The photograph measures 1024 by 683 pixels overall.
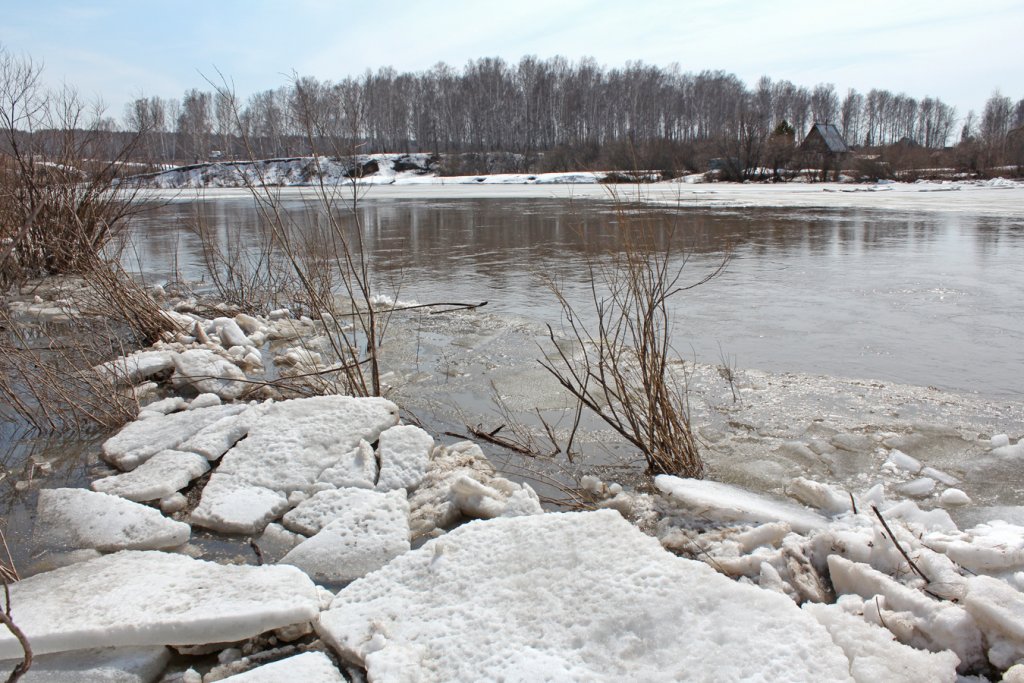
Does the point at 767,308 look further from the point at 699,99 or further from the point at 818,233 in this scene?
the point at 699,99

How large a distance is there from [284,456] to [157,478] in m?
0.60

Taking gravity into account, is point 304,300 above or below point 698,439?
above

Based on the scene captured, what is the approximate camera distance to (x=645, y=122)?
7175 centimetres

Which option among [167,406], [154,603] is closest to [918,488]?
[154,603]

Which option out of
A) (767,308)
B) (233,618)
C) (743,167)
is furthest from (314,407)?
(743,167)

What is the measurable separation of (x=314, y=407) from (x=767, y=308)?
5143 millimetres

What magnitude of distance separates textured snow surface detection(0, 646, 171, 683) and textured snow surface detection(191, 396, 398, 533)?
0.89 meters

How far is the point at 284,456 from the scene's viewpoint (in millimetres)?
3594

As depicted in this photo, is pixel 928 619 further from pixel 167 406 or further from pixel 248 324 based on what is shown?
pixel 248 324

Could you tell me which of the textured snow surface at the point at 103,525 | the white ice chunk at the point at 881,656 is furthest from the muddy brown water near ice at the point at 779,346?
the white ice chunk at the point at 881,656

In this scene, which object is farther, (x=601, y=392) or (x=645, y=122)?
(x=645, y=122)

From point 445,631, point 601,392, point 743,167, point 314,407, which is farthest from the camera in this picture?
point 743,167

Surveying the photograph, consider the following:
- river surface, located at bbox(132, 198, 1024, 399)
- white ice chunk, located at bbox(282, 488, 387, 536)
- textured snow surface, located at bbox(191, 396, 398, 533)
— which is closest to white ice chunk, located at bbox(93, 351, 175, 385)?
river surface, located at bbox(132, 198, 1024, 399)

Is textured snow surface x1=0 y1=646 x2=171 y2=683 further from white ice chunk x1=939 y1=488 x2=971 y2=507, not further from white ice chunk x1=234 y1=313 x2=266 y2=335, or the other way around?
white ice chunk x1=234 y1=313 x2=266 y2=335
